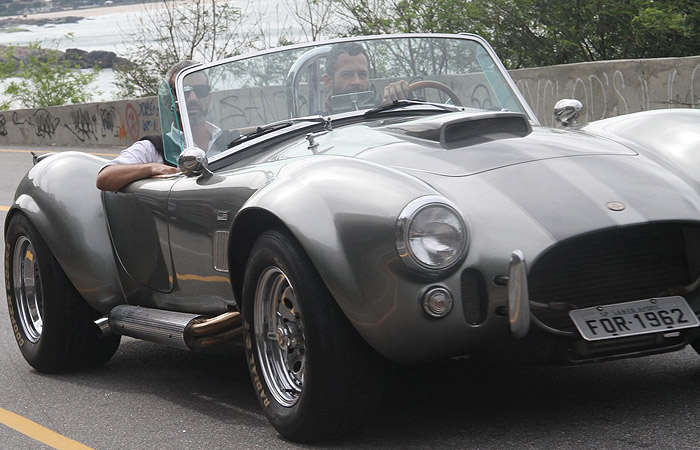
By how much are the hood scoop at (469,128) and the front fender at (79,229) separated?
1817 mm

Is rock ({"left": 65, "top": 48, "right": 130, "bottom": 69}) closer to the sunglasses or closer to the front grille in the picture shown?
the sunglasses

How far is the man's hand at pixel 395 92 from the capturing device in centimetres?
545

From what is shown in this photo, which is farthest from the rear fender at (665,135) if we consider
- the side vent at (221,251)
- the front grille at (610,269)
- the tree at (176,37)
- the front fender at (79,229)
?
the tree at (176,37)

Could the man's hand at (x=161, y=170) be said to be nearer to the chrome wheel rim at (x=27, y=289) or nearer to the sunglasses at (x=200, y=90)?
the sunglasses at (x=200, y=90)

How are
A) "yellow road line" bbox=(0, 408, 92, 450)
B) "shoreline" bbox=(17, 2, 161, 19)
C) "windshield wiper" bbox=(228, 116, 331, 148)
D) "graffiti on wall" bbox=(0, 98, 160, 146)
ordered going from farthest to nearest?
"graffiti on wall" bbox=(0, 98, 160, 146) < "shoreline" bbox=(17, 2, 161, 19) < "windshield wiper" bbox=(228, 116, 331, 148) < "yellow road line" bbox=(0, 408, 92, 450)

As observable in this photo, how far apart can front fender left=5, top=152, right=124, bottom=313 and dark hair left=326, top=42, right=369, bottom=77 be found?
135cm

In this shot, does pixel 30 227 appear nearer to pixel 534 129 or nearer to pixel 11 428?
pixel 11 428

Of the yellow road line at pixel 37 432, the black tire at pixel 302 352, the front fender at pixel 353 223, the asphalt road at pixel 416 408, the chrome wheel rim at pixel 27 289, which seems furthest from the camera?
the chrome wheel rim at pixel 27 289

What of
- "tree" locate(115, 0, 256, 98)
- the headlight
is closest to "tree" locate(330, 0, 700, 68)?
"tree" locate(115, 0, 256, 98)

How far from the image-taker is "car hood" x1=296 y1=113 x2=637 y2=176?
4129 millimetres

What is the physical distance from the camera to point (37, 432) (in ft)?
15.5

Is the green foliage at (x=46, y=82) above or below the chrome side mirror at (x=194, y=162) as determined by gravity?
below

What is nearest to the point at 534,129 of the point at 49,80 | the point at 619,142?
the point at 619,142

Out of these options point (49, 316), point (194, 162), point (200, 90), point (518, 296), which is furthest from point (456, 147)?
point (49, 316)
